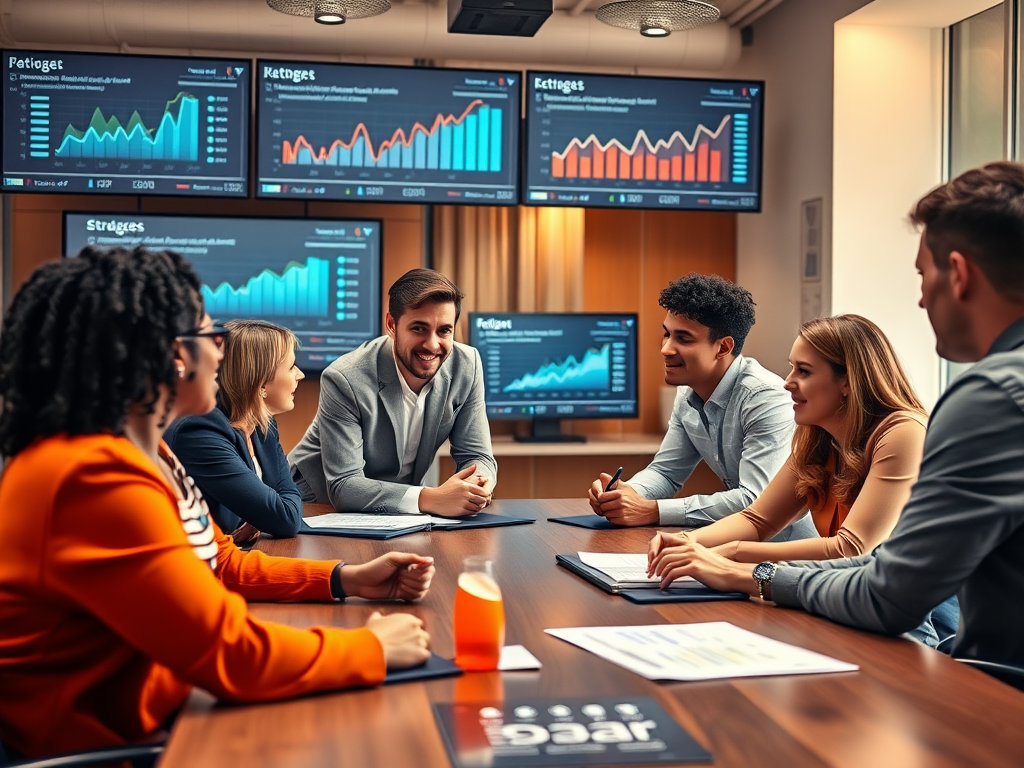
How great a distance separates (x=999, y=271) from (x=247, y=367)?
5.30ft

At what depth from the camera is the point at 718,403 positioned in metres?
2.82

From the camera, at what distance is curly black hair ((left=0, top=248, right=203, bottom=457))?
1169 millimetres

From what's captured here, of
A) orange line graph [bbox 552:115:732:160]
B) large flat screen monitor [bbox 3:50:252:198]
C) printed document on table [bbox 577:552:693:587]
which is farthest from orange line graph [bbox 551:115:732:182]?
printed document on table [bbox 577:552:693:587]

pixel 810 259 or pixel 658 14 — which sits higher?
pixel 658 14

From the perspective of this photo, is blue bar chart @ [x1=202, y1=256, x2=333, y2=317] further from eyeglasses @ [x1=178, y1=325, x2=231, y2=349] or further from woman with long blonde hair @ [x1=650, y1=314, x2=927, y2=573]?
eyeglasses @ [x1=178, y1=325, x2=231, y2=349]

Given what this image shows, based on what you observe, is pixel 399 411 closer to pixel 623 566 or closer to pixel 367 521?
pixel 367 521

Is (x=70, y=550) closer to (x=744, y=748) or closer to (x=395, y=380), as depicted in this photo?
(x=744, y=748)

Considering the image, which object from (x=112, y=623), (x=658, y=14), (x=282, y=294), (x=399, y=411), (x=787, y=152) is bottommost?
(x=112, y=623)

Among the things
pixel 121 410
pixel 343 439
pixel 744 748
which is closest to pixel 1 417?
pixel 121 410

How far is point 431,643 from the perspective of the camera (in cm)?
143

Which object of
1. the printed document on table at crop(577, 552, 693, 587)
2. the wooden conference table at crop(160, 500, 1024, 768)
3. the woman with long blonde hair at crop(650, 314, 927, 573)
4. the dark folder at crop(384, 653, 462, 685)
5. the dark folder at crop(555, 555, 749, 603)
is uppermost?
the woman with long blonde hair at crop(650, 314, 927, 573)

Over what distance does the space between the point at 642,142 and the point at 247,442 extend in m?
2.53

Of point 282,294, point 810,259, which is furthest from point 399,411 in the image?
point 810,259

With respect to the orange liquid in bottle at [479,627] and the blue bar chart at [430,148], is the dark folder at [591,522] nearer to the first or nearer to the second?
the orange liquid in bottle at [479,627]
